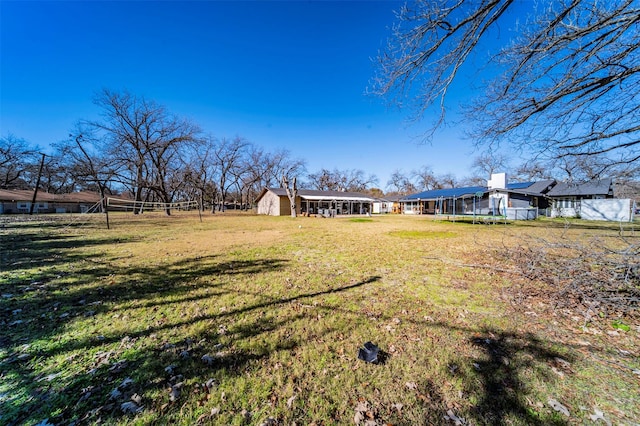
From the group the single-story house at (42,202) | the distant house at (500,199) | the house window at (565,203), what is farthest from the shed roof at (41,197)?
the house window at (565,203)

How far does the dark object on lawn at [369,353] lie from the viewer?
258 cm

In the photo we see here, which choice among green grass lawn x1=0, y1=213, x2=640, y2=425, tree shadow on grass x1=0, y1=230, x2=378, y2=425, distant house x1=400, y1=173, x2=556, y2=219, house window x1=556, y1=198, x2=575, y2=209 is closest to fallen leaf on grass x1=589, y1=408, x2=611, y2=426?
green grass lawn x1=0, y1=213, x2=640, y2=425

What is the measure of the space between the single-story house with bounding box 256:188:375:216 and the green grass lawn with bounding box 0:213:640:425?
24.2 metres

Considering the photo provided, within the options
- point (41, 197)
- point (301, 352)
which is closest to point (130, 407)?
point (301, 352)

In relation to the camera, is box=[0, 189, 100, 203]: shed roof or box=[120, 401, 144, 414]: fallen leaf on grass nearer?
box=[120, 401, 144, 414]: fallen leaf on grass

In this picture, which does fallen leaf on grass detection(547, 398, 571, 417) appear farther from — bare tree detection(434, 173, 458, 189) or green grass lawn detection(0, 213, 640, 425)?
bare tree detection(434, 173, 458, 189)

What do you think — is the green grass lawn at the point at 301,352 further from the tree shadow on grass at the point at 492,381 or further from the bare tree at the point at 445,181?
the bare tree at the point at 445,181

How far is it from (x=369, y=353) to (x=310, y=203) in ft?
96.7

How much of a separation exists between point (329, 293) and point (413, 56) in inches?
166

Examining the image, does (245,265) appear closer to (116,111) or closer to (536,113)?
(536,113)

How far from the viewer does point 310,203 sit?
105 ft

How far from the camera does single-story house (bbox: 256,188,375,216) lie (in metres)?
29.8

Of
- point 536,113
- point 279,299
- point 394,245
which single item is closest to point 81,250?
point 279,299

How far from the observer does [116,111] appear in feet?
82.7
